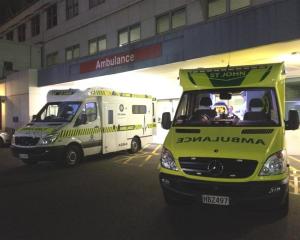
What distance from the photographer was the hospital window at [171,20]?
18.2 metres

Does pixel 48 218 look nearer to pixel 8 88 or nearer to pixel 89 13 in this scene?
pixel 89 13

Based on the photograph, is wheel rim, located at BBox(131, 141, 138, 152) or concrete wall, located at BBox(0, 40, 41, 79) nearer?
wheel rim, located at BBox(131, 141, 138, 152)

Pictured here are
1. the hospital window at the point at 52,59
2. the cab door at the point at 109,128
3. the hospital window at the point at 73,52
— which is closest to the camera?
the cab door at the point at 109,128

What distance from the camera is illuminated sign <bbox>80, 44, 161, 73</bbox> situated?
1509 centimetres

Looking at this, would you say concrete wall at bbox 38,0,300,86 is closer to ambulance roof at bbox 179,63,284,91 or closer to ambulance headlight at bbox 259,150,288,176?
ambulance roof at bbox 179,63,284,91

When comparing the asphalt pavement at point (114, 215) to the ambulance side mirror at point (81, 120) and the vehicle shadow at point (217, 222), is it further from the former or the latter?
the ambulance side mirror at point (81, 120)

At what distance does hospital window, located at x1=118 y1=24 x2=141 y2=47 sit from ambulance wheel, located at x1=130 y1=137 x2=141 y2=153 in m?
7.63

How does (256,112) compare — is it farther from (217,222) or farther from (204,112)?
(217,222)

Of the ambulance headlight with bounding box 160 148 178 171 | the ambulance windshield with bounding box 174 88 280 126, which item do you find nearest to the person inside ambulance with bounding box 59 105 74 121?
the ambulance windshield with bounding box 174 88 280 126

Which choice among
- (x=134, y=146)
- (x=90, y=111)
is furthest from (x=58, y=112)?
(x=134, y=146)

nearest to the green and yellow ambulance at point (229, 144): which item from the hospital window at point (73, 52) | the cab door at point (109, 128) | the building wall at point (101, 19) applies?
the cab door at point (109, 128)

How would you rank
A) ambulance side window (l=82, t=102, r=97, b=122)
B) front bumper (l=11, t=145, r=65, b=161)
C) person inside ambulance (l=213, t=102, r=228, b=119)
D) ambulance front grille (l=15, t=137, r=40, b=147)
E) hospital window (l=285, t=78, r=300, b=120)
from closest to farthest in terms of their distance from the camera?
person inside ambulance (l=213, t=102, r=228, b=119) → front bumper (l=11, t=145, r=65, b=161) → ambulance front grille (l=15, t=137, r=40, b=147) → ambulance side window (l=82, t=102, r=97, b=122) → hospital window (l=285, t=78, r=300, b=120)

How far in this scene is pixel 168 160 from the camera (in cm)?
611

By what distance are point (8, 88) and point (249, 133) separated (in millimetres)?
24074
